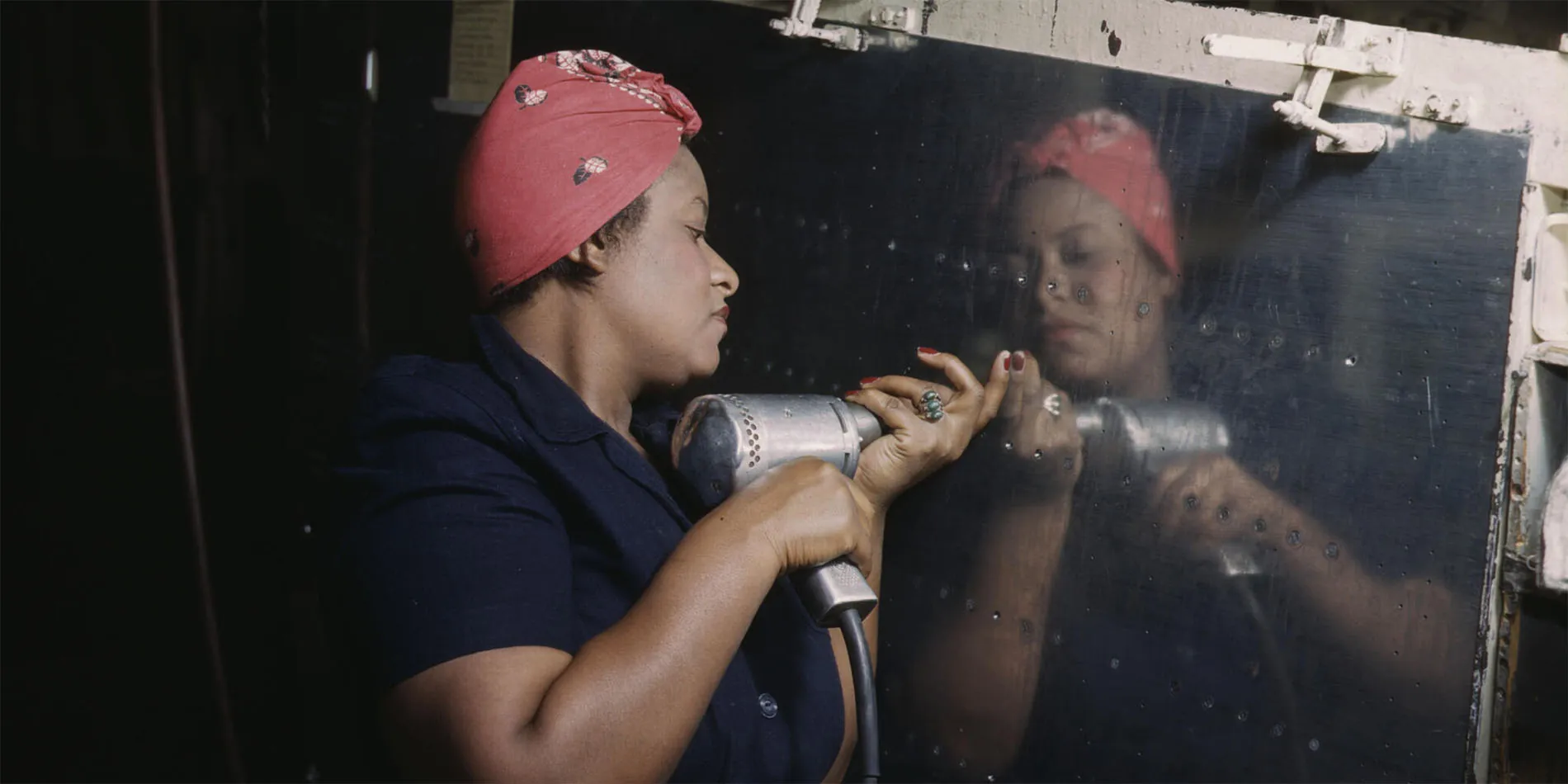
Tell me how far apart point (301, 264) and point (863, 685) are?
58.2 inches

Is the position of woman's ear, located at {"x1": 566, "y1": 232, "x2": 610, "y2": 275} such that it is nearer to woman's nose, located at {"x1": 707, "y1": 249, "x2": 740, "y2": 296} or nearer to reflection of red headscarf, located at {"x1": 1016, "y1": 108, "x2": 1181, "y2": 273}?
woman's nose, located at {"x1": 707, "y1": 249, "x2": 740, "y2": 296}

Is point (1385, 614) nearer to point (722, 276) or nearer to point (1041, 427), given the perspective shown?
point (1041, 427)

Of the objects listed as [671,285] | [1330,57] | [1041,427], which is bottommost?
[1041,427]

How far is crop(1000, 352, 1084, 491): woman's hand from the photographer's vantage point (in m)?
1.21

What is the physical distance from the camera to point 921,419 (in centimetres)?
123

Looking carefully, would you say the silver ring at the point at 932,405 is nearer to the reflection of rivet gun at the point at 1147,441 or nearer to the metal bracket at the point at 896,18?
the reflection of rivet gun at the point at 1147,441

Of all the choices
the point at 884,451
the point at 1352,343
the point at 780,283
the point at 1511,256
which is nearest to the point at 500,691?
the point at 884,451

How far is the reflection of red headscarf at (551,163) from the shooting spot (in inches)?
42.7

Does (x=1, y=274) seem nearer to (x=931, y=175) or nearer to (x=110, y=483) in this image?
(x=110, y=483)

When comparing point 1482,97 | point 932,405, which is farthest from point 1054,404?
point 1482,97

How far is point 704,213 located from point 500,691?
54 cm

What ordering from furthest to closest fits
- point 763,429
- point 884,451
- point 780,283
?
point 780,283 → point 884,451 → point 763,429

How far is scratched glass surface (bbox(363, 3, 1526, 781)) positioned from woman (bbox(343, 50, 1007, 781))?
0.11 metres

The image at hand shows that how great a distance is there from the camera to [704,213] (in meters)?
1.18
